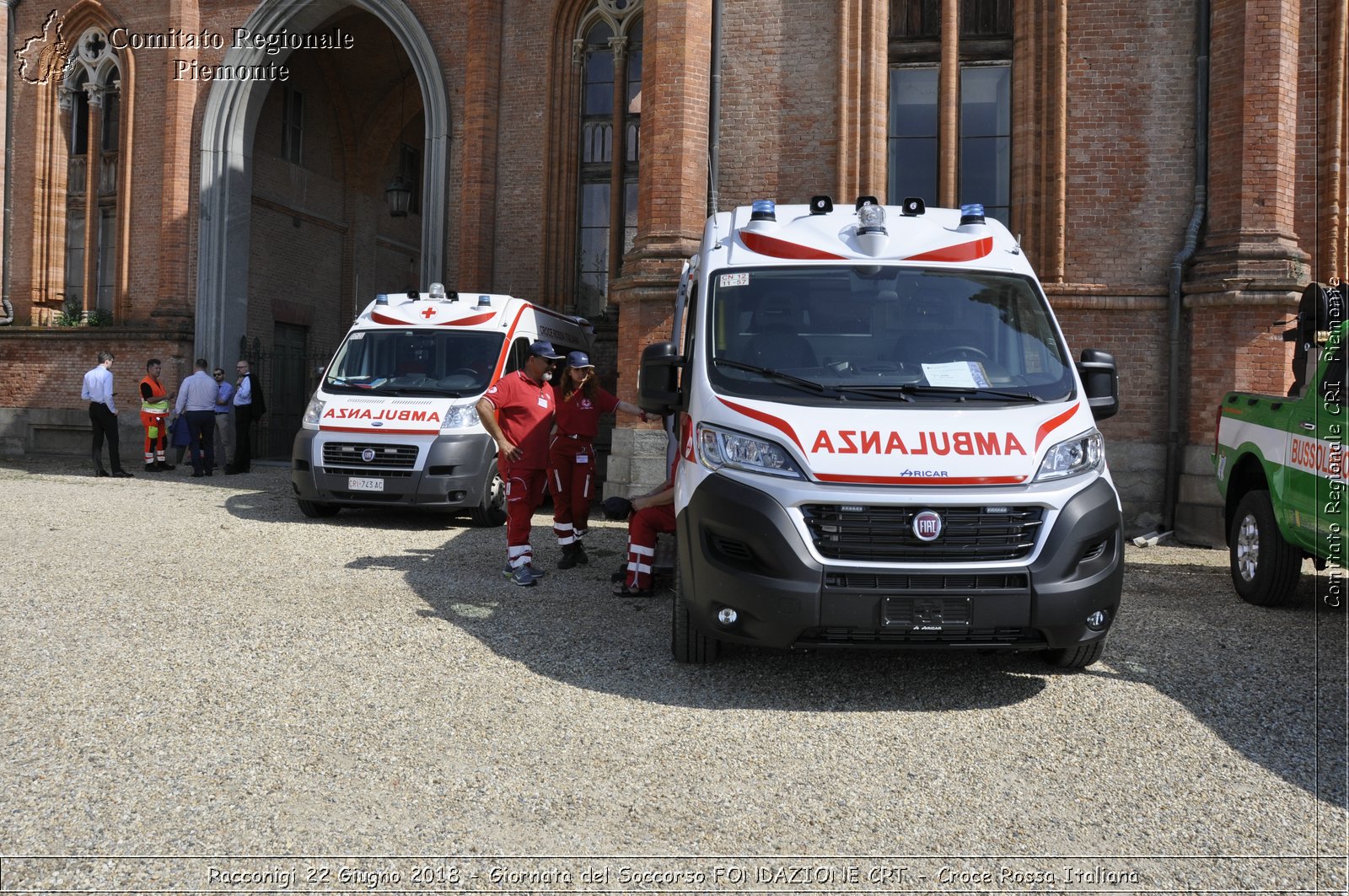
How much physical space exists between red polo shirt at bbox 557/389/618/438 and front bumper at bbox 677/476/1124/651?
342 cm

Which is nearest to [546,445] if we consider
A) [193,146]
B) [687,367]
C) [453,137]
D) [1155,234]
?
[687,367]

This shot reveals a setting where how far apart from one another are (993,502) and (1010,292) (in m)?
1.66

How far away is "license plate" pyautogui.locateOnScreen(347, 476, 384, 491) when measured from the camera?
9930mm

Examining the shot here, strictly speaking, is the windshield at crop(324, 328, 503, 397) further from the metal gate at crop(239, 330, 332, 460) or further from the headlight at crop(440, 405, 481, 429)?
the metal gate at crop(239, 330, 332, 460)

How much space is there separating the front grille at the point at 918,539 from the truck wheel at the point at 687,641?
952mm

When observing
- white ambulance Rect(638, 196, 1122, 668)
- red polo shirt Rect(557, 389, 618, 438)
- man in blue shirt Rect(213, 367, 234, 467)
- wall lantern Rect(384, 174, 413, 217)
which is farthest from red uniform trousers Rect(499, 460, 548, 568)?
wall lantern Rect(384, 174, 413, 217)

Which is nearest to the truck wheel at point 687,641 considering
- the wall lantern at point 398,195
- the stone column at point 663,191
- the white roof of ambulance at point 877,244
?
the white roof of ambulance at point 877,244

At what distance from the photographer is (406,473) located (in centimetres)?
991

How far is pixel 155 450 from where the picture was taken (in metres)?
16.5

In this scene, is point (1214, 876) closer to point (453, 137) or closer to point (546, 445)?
point (546, 445)

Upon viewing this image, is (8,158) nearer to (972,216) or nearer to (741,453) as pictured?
(972,216)

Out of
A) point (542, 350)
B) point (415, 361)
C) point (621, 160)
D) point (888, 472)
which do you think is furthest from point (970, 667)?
point (621, 160)

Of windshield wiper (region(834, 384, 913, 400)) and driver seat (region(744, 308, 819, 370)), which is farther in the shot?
driver seat (region(744, 308, 819, 370))

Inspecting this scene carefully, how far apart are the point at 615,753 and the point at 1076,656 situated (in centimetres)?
243
